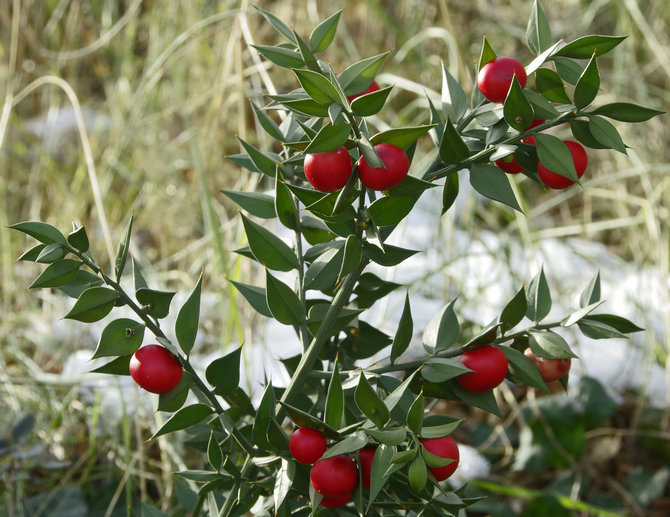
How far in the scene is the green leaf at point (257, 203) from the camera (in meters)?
0.52

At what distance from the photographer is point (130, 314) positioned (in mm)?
1453

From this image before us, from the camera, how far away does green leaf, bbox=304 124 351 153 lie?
0.37 metres

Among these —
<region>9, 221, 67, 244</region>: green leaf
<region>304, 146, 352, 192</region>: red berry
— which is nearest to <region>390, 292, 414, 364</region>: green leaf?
<region>304, 146, 352, 192</region>: red berry

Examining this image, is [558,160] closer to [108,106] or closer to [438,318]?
[438,318]

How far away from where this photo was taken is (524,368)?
46 cm

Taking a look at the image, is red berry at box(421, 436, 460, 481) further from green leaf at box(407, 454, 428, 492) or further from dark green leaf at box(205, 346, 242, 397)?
dark green leaf at box(205, 346, 242, 397)

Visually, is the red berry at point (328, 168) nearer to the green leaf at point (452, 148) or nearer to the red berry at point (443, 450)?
the green leaf at point (452, 148)

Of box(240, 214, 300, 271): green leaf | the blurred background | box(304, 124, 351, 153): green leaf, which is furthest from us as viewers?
the blurred background

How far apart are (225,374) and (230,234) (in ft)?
2.86

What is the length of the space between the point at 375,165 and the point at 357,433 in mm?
164

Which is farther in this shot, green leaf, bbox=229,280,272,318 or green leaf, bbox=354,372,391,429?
green leaf, bbox=229,280,272,318

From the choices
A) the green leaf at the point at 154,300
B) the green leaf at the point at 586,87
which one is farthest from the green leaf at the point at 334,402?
the green leaf at the point at 586,87

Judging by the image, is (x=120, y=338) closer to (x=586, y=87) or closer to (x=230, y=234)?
(x=586, y=87)

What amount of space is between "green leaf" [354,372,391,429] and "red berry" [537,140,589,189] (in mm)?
172
